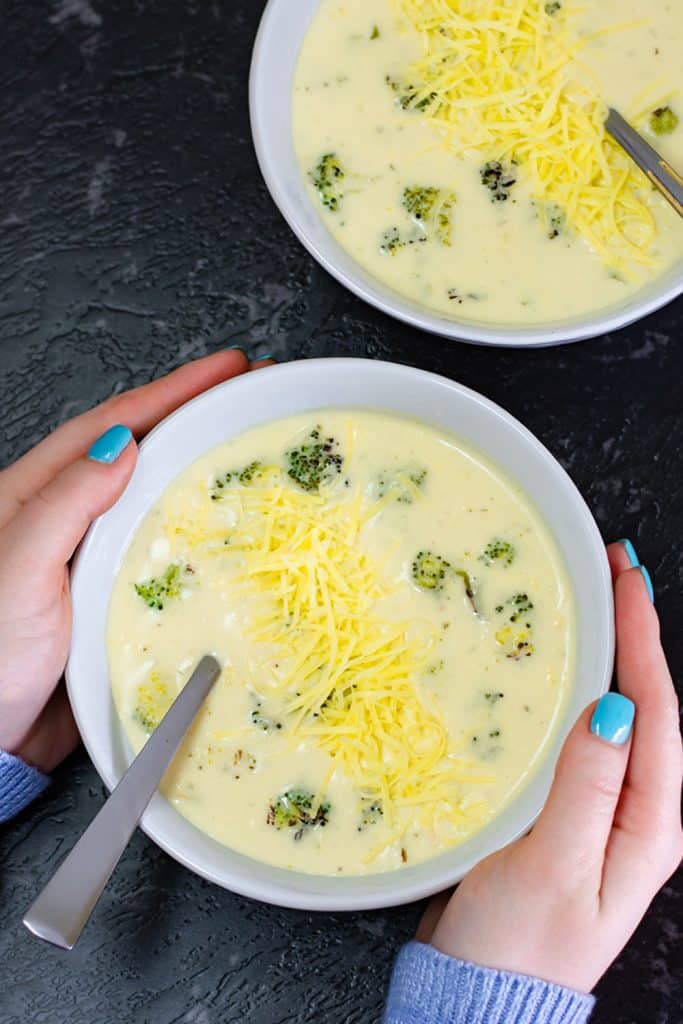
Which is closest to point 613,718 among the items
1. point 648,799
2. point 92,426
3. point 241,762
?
point 648,799

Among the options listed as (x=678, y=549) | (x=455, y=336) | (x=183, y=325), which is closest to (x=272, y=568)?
(x=455, y=336)

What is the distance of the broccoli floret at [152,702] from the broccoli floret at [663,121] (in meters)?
1.27

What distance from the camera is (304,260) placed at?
2453mm

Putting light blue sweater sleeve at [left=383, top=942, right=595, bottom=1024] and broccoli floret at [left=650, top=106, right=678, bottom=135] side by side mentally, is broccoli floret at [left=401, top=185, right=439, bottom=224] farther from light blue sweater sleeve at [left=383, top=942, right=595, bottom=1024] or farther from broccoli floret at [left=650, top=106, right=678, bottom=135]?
light blue sweater sleeve at [left=383, top=942, right=595, bottom=1024]

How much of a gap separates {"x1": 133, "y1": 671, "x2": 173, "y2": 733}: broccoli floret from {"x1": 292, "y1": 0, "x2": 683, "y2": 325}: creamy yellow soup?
793mm

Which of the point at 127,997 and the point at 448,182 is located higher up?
the point at 448,182

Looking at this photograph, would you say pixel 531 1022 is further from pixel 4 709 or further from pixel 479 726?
pixel 4 709

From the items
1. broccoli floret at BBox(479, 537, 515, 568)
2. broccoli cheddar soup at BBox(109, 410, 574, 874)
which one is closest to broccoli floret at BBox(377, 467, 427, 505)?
broccoli cheddar soup at BBox(109, 410, 574, 874)

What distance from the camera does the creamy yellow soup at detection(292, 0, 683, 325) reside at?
2.17 meters

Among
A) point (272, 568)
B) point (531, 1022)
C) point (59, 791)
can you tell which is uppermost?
point (272, 568)

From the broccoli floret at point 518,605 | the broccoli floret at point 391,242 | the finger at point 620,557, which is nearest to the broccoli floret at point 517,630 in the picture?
the broccoli floret at point 518,605

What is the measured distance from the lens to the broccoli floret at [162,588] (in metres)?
2.05

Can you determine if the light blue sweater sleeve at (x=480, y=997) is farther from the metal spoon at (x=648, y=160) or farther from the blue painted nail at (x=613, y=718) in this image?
the metal spoon at (x=648, y=160)

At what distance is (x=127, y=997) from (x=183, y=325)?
127cm
